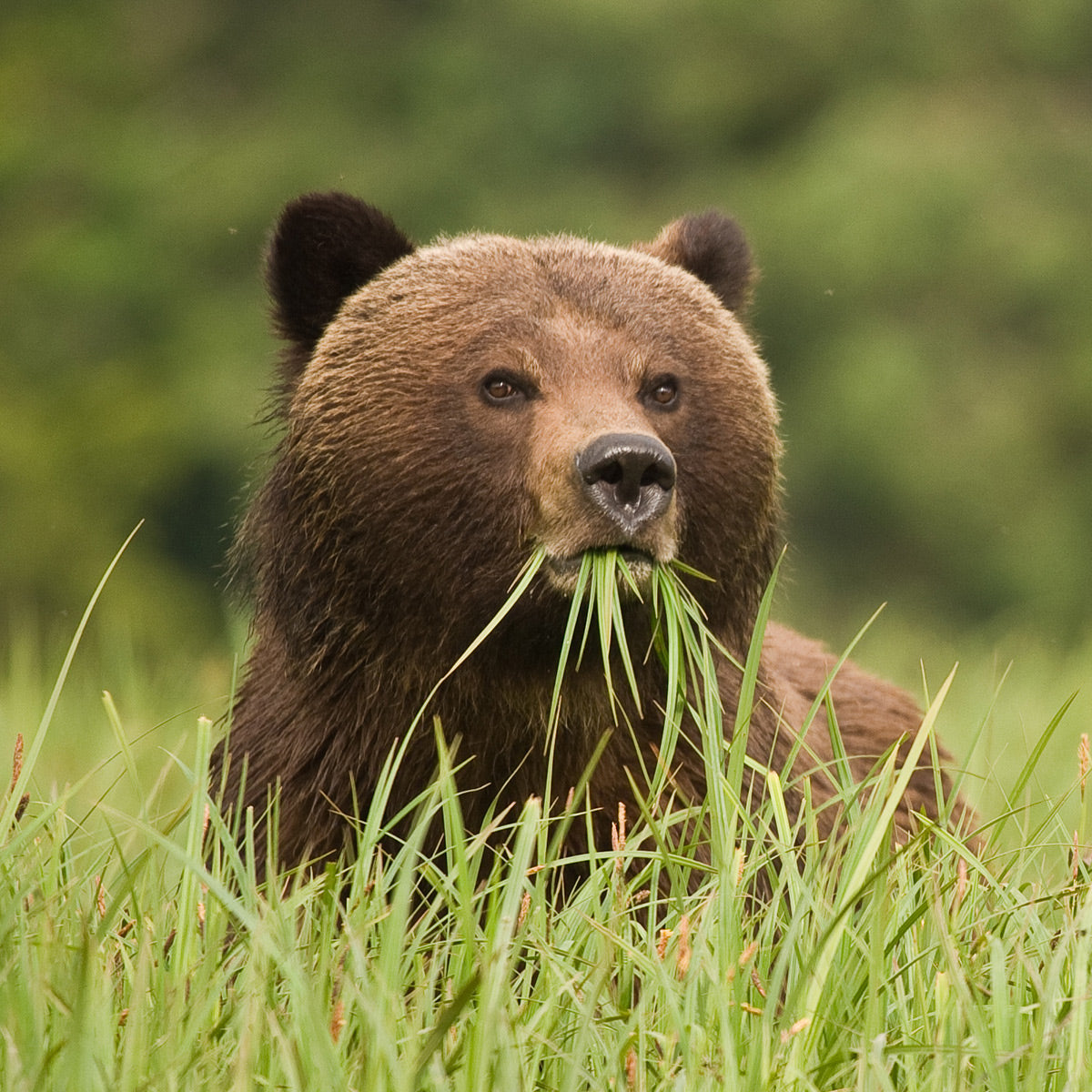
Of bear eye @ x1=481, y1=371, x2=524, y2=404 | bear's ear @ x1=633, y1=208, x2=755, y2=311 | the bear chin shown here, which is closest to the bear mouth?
the bear chin

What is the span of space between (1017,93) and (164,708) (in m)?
13.9

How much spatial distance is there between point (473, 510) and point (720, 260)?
4.12ft

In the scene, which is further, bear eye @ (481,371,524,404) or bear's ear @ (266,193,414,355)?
bear's ear @ (266,193,414,355)

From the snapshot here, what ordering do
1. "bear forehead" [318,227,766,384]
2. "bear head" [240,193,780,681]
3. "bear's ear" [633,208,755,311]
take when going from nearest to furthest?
1. "bear head" [240,193,780,681]
2. "bear forehead" [318,227,766,384]
3. "bear's ear" [633,208,755,311]

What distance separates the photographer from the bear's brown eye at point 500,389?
3.99 metres

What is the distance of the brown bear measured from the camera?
3867mm

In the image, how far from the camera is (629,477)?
3578mm

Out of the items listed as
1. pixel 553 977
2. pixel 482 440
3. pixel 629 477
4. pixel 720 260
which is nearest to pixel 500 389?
pixel 482 440

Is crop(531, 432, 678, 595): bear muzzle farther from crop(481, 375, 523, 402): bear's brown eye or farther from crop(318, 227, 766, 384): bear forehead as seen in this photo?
crop(318, 227, 766, 384): bear forehead

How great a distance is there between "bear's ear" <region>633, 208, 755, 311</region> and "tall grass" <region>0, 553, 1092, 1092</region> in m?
1.78

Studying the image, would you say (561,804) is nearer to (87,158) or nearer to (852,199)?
(852,199)

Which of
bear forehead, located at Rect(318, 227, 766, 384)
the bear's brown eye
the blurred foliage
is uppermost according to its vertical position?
bear forehead, located at Rect(318, 227, 766, 384)

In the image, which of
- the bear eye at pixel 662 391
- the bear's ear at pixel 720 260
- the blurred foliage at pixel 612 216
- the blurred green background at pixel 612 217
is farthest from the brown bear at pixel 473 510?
the blurred foliage at pixel 612 216

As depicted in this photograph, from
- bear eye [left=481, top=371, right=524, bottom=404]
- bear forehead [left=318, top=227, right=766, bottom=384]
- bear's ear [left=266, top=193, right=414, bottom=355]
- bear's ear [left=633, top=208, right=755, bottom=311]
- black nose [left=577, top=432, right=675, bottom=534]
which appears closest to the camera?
black nose [left=577, top=432, right=675, bottom=534]
